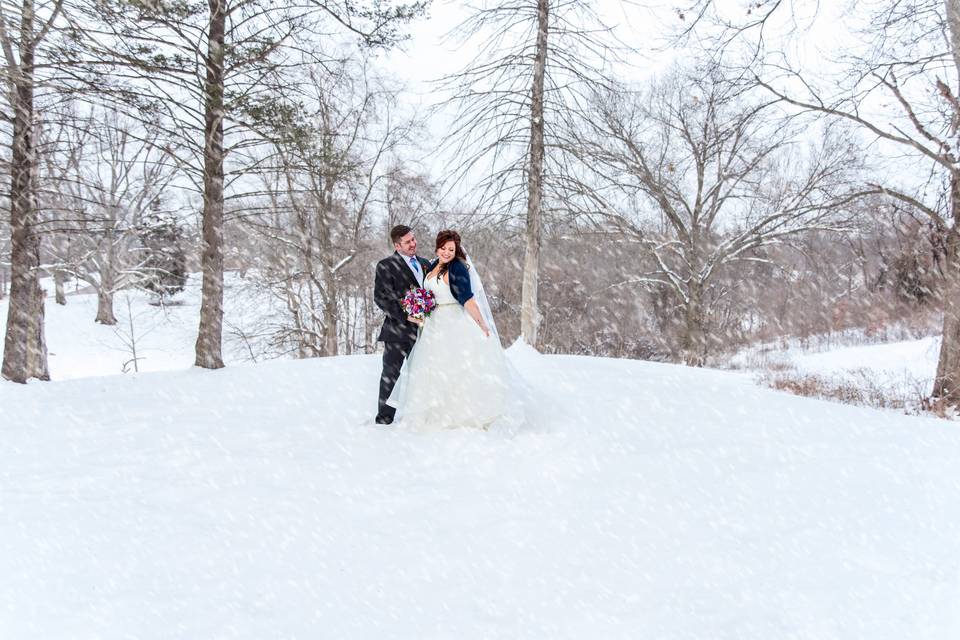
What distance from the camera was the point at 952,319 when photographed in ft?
27.9

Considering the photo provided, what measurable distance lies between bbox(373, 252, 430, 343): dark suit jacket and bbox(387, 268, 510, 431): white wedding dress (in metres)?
0.23

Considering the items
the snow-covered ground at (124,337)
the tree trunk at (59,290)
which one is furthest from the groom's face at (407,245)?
the tree trunk at (59,290)

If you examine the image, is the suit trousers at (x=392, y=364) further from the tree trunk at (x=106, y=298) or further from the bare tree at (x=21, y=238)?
the tree trunk at (x=106, y=298)

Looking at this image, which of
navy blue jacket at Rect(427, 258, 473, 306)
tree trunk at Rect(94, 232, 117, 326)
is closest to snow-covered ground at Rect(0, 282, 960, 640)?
navy blue jacket at Rect(427, 258, 473, 306)

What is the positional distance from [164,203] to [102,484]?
31.0 m

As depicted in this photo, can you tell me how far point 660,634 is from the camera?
8.55 ft

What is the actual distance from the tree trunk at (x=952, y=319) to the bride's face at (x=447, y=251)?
7937 millimetres

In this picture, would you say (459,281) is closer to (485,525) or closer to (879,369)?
(485,525)

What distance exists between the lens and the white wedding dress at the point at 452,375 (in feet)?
18.0

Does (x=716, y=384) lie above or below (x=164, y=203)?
below

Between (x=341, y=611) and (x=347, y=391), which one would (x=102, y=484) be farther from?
(x=347, y=391)

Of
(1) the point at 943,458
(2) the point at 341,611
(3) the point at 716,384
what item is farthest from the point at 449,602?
(3) the point at 716,384

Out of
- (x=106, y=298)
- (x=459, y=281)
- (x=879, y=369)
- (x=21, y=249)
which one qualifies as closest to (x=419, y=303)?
(x=459, y=281)

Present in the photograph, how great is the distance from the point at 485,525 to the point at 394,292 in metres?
2.80
